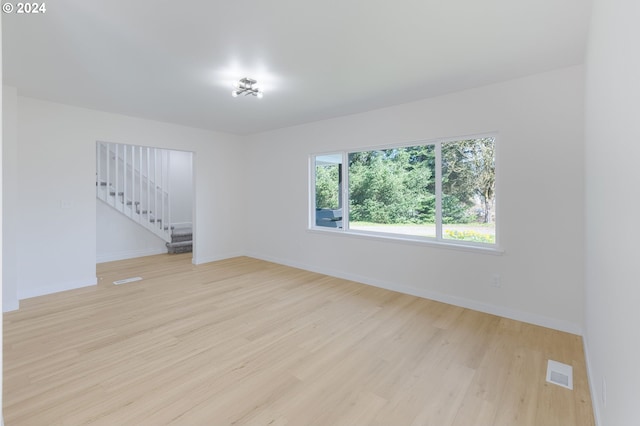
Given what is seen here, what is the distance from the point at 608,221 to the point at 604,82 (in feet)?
2.55

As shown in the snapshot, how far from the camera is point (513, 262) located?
3.12 meters

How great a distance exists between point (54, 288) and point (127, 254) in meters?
2.25

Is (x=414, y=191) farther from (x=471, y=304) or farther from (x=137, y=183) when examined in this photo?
(x=137, y=183)

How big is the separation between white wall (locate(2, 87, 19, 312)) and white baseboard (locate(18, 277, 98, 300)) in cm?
30

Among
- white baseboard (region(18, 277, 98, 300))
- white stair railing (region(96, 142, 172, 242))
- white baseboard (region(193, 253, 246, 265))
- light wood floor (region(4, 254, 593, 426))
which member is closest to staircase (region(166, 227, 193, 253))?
white stair railing (region(96, 142, 172, 242))

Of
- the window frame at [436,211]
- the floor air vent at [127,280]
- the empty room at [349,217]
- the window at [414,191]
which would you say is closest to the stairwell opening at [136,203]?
the empty room at [349,217]

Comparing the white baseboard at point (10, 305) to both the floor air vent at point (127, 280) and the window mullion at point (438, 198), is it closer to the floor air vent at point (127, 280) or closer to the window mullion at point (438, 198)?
the floor air vent at point (127, 280)

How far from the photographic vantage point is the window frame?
10.7 ft

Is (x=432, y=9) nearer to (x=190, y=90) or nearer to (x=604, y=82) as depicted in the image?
(x=604, y=82)

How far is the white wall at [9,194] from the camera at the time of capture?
3.35 metres

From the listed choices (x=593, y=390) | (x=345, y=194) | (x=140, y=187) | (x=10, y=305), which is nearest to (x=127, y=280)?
(x=10, y=305)

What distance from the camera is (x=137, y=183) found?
21.3ft

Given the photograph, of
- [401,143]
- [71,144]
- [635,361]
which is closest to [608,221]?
[635,361]

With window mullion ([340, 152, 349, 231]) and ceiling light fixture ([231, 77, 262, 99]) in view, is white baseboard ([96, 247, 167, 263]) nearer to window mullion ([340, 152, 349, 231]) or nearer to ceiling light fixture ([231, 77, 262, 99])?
window mullion ([340, 152, 349, 231])
